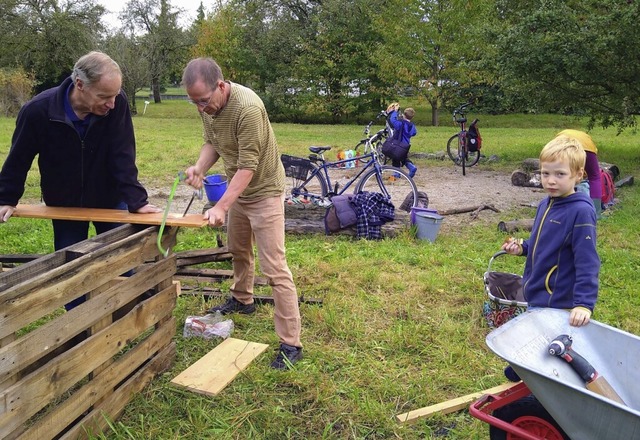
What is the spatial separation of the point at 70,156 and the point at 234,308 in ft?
5.63

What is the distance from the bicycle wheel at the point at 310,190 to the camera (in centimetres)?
730

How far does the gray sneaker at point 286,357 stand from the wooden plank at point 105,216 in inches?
40.4

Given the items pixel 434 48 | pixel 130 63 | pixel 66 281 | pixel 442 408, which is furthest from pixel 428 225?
pixel 130 63

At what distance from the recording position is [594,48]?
9.86 meters

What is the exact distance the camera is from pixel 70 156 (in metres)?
3.26

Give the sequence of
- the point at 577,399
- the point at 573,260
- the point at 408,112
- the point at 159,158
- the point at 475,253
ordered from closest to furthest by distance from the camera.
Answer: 1. the point at 577,399
2. the point at 573,260
3. the point at 475,253
4. the point at 408,112
5. the point at 159,158

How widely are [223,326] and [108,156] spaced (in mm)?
1430

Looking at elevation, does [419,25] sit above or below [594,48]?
above

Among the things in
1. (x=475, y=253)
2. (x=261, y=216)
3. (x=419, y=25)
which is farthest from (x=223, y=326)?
(x=419, y=25)

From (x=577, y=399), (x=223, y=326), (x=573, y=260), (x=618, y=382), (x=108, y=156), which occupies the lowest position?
(x=223, y=326)

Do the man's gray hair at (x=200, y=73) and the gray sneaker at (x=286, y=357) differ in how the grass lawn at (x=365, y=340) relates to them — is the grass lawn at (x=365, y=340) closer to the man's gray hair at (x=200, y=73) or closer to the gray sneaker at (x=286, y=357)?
the gray sneaker at (x=286, y=357)

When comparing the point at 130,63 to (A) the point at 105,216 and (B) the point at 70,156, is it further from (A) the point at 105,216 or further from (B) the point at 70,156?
(A) the point at 105,216

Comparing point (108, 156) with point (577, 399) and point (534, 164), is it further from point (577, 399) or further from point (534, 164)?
point (534, 164)

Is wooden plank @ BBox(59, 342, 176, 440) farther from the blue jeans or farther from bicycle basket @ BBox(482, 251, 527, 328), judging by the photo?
bicycle basket @ BBox(482, 251, 527, 328)
